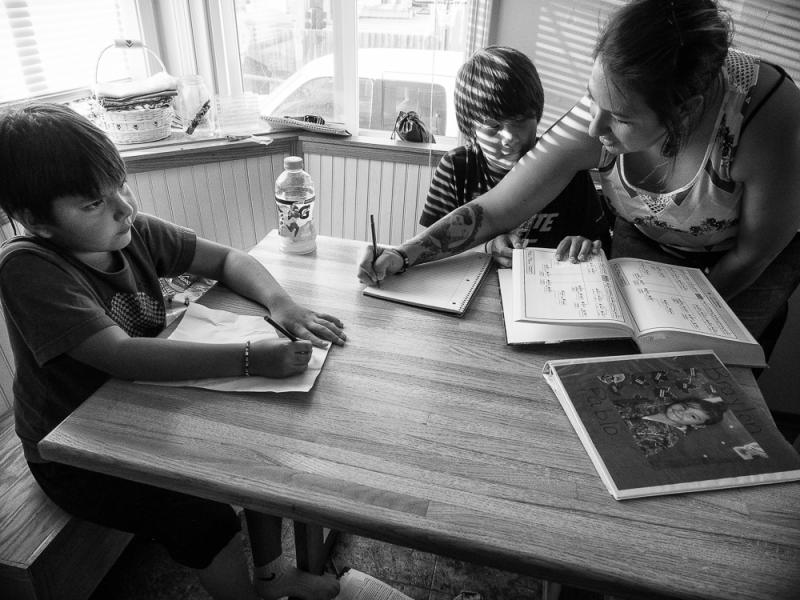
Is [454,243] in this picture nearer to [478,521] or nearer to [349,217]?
[478,521]

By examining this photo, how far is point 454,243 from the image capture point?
1284 mm

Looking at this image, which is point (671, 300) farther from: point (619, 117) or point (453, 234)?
point (453, 234)

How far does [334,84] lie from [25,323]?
1684 millimetres

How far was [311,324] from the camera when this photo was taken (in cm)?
103

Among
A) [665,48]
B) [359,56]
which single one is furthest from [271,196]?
[665,48]

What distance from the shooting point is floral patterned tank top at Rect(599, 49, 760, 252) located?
1.08 metres

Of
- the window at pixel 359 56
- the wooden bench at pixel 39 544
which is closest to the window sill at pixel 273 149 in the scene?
the window at pixel 359 56

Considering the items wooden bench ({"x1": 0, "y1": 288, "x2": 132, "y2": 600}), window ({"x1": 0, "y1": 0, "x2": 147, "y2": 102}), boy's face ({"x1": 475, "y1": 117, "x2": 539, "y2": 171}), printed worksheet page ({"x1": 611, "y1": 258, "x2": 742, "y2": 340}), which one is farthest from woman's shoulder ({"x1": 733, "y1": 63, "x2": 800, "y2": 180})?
window ({"x1": 0, "y1": 0, "x2": 147, "y2": 102})

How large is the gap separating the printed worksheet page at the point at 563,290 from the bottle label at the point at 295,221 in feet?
1.61

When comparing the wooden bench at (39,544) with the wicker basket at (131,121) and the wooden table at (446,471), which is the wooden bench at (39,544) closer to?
the wooden table at (446,471)

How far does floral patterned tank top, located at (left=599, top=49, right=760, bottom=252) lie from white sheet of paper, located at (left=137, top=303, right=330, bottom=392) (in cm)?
77

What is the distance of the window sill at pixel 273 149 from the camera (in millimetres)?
1819

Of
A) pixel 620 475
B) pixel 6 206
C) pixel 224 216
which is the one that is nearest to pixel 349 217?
pixel 224 216

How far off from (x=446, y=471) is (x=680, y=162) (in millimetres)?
844
